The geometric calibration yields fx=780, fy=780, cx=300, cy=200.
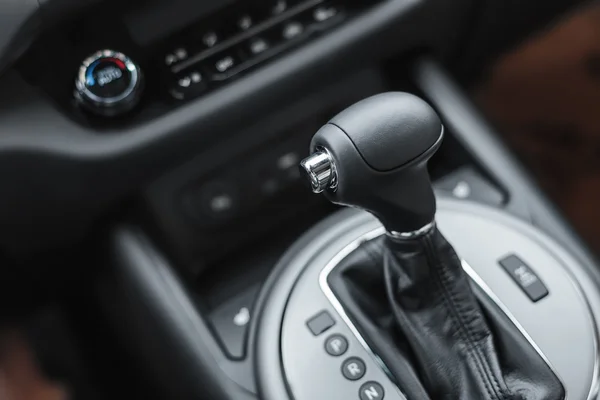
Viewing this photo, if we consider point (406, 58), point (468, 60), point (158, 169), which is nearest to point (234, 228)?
point (158, 169)

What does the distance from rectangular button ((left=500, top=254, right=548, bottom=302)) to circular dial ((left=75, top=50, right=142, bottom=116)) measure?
34 centimetres

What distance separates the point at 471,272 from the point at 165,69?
312 mm

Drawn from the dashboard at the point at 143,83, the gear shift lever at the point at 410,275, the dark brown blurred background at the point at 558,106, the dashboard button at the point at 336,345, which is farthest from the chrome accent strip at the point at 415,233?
the dark brown blurred background at the point at 558,106

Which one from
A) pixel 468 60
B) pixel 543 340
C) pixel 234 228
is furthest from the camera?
pixel 468 60

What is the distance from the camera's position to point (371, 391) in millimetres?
583

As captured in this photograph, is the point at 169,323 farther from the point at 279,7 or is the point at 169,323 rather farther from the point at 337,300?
the point at 279,7

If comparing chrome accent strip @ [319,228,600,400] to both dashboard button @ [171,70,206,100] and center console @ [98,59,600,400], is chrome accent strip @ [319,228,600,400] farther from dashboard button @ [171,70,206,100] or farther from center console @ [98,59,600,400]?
dashboard button @ [171,70,206,100]

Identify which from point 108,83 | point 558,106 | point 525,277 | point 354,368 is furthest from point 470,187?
point 558,106

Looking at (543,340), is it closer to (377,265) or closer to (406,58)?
(377,265)

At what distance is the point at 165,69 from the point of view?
2.22 ft

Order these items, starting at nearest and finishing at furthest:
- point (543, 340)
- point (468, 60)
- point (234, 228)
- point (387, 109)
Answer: point (387, 109) < point (543, 340) < point (234, 228) < point (468, 60)

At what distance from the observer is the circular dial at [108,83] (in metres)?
0.64

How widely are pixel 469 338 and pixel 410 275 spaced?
7 cm

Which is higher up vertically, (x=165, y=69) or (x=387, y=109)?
(x=165, y=69)
